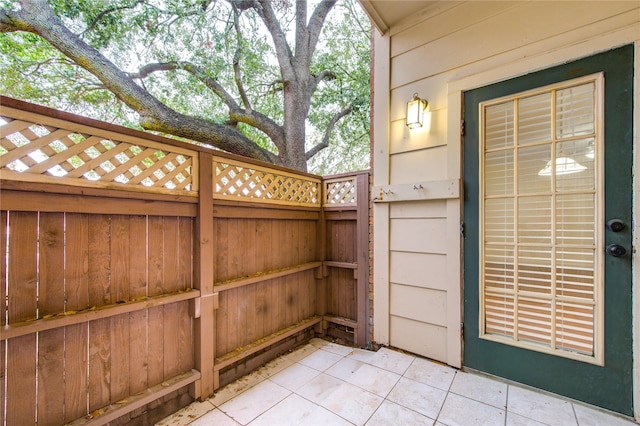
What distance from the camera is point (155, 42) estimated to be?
4.37 m

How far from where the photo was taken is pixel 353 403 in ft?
5.49

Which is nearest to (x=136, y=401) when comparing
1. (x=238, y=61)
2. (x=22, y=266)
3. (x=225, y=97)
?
(x=22, y=266)

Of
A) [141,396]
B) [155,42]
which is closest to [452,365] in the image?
[141,396]

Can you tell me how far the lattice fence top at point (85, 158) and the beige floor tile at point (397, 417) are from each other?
1.95m

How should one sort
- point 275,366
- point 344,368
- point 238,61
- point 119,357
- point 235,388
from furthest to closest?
point 238,61, point 275,366, point 344,368, point 235,388, point 119,357

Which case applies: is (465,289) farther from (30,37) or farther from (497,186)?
(30,37)

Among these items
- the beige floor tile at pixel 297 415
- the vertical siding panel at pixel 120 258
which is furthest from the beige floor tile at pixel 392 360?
the vertical siding panel at pixel 120 258

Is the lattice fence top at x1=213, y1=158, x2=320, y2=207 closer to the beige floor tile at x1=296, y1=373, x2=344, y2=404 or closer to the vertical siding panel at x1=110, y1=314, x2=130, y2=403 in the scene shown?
the vertical siding panel at x1=110, y1=314, x2=130, y2=403

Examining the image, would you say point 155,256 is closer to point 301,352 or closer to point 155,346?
point 155,346

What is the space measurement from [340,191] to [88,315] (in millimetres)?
2419

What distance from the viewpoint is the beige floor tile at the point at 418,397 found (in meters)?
1.60

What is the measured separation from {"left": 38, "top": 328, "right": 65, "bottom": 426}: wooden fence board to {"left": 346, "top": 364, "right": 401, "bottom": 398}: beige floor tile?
1750 mm

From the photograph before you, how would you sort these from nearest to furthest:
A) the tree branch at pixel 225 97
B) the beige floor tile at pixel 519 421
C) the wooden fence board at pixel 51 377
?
the wooden fence board at pixel 51 377, the beige floor tile at pixel 519 421, the tree branch at pixel 225 97

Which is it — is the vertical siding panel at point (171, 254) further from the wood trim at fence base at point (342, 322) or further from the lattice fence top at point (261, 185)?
the wood trim at fence base at point (342, 322)
